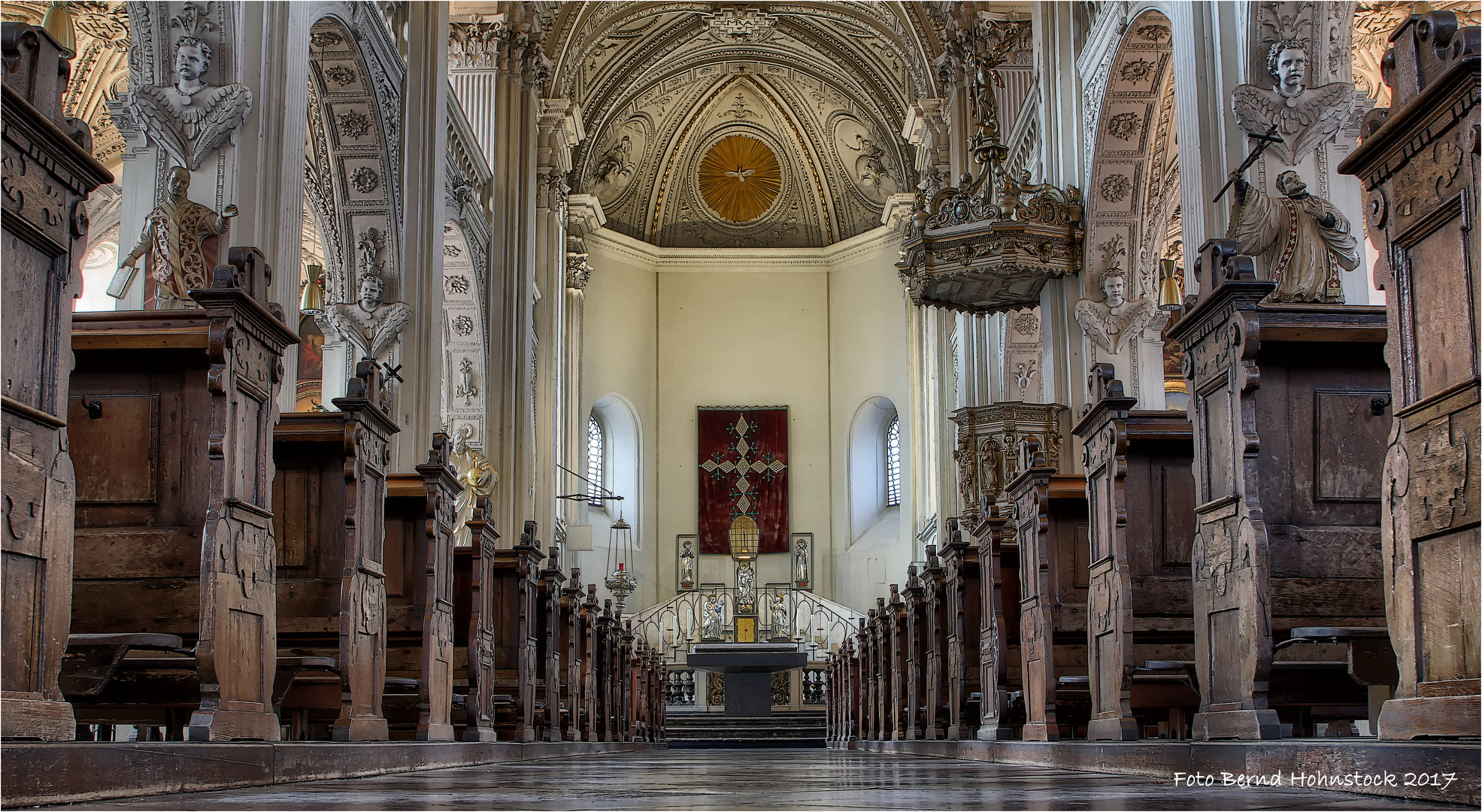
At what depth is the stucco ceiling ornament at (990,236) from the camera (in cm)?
1232

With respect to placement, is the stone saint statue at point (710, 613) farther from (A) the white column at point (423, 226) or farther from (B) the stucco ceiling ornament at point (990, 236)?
(A) the white column at point (423, 226)

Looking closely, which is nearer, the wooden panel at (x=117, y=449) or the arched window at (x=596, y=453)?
the wooden panel at (x=117, y=449)

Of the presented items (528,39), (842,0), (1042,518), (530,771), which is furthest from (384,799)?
(842,0)

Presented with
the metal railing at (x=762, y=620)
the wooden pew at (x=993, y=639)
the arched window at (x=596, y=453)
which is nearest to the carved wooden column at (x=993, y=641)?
the wooden pew at (x=993, y=639)

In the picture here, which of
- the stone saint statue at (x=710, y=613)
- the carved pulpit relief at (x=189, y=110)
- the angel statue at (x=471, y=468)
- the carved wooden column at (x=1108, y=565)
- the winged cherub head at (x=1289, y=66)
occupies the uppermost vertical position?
the winged cherub head at (x=1289, y=66)

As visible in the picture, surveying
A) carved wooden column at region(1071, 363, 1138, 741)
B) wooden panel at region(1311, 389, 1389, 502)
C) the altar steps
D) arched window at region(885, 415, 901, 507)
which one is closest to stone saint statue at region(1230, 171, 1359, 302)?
carved wooden column at region(1071, 363, 1138, 741)

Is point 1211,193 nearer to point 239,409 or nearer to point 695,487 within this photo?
point 239,409

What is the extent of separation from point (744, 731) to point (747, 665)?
98 centimetres

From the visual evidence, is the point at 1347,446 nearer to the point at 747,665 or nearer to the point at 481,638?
the point at 481,638

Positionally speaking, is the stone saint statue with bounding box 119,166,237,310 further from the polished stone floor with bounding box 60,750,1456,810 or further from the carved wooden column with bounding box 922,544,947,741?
the carved wooden column with bounding box 922,544,947,741

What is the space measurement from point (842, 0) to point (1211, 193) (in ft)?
50.1

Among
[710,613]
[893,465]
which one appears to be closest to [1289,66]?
[710,613]

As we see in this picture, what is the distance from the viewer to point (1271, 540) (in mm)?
4453

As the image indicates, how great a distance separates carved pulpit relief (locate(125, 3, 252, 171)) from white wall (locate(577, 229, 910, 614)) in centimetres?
1760
